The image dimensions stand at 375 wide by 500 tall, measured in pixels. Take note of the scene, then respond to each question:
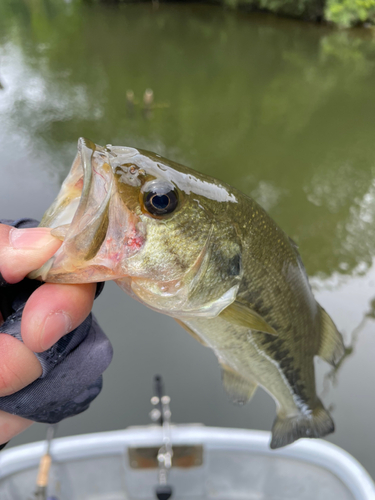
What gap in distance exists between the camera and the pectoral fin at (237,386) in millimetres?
1828

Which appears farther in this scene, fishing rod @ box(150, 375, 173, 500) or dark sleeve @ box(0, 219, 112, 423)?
fishing rod @ box(150, 375, 173, 500)

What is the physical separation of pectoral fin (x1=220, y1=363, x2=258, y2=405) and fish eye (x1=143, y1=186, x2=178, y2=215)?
1.16m

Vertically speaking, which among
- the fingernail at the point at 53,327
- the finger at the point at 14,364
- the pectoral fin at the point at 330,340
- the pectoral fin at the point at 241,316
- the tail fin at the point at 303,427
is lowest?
the tail fin at the point at 303,427

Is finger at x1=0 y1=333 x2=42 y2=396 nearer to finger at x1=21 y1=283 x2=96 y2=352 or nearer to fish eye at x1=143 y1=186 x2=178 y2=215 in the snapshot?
finger at x1=21 y1=283 x2=96 y2=352

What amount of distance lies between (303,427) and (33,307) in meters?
1.60

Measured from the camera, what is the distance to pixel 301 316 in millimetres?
1484

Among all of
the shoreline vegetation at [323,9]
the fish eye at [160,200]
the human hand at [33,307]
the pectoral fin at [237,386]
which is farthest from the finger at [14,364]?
the shoreline vegetation at [323,9]

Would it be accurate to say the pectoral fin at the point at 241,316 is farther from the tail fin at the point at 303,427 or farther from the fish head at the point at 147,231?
the tail fin at the point at 303,427

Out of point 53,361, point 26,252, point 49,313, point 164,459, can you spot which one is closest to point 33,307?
point 49,313

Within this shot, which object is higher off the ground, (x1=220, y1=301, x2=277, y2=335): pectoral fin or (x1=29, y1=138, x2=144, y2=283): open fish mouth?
(x1=29, y1=138, x2=144, y2=283): open fish mouth

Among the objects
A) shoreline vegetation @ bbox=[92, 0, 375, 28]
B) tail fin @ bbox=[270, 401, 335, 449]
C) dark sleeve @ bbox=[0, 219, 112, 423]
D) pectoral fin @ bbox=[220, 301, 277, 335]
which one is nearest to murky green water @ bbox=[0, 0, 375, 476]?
shoreline vegetation @ bbox=[92, 0, 375, 28]

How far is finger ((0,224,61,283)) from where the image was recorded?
3.00 ft

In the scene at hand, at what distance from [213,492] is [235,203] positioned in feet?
8.55

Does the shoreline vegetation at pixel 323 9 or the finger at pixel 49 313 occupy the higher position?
the shoreline vegetation at pixel 323 9
